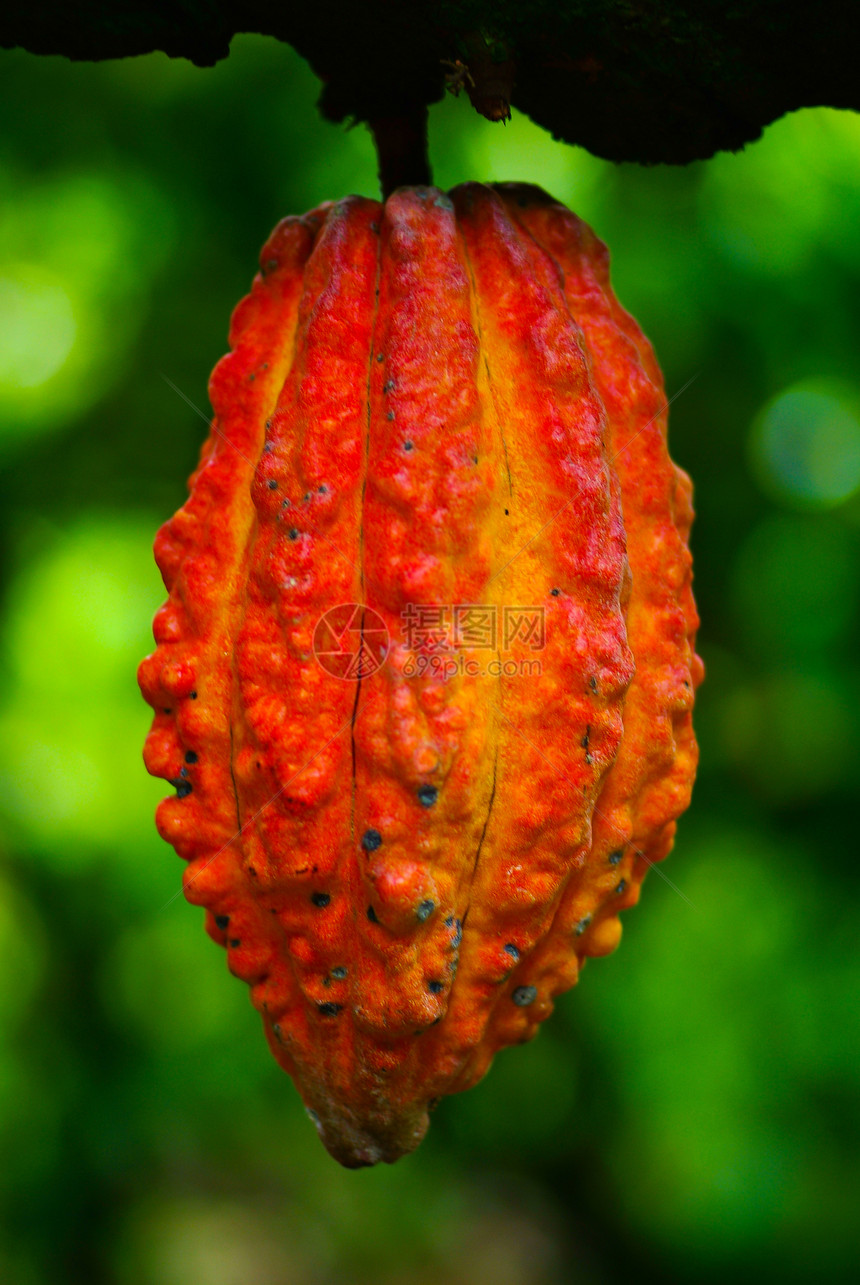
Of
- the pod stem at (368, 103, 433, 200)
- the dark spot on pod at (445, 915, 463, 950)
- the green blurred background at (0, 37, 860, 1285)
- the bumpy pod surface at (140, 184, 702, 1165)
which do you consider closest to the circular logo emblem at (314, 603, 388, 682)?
the bumpy pod surface at (140, 184, 702, 1165)

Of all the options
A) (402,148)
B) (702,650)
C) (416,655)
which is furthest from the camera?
(702,650)

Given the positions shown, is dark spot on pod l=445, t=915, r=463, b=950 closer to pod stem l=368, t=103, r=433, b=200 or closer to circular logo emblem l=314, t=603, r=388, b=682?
circular logo emblem l=314, t=603, r=388, b=682

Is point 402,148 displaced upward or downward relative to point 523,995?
upward

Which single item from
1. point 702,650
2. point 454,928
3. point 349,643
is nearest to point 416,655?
point 349,643

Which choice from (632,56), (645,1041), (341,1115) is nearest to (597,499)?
(632,56)

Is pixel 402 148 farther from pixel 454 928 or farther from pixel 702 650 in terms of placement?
pixel 702 650

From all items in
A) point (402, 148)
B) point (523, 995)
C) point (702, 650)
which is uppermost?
point (402, 148)
